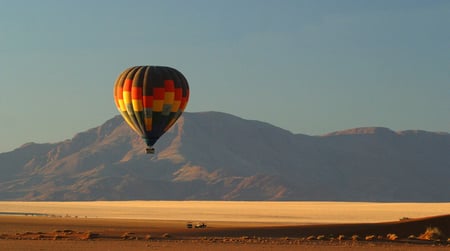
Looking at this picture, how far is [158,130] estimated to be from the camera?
55.0 meters

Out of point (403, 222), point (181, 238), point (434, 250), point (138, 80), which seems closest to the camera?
point (434, 250)

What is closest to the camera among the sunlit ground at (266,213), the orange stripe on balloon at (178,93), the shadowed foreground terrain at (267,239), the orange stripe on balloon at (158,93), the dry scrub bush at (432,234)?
the shadowed foreground terrain at (267,239)

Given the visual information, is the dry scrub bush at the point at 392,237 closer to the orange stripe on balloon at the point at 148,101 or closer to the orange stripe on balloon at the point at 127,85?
the orange stripe on balloon at the point at 148,101

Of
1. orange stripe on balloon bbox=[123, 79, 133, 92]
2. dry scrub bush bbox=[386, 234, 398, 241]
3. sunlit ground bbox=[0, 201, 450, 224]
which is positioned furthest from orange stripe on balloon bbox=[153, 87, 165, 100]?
sunlit ground bbox=[0, 201, 450, 224]

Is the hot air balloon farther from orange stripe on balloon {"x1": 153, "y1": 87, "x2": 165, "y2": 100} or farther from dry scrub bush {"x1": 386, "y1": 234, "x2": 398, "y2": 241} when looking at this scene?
dry scrub bush {"x1": 386, "y1": 234, "x2": 398, "y2": 241}

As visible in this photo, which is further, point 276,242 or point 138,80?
point 138,80

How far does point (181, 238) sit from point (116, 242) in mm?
4350

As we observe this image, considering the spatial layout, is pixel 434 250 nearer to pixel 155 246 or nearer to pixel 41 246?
pixel 155 246

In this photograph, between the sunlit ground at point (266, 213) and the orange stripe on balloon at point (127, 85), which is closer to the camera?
the orange stripe on balloon at point (127, 85)

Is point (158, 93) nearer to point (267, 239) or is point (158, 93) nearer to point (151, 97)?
point (151, 97)

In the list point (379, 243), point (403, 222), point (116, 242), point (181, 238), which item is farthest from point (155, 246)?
point (403, 222)

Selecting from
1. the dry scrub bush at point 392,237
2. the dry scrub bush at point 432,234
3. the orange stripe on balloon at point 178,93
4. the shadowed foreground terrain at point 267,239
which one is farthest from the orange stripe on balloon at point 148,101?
the dry scrub bush at point 432,234

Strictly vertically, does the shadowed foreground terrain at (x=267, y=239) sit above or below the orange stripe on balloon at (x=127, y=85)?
below

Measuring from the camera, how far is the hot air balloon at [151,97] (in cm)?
5347
